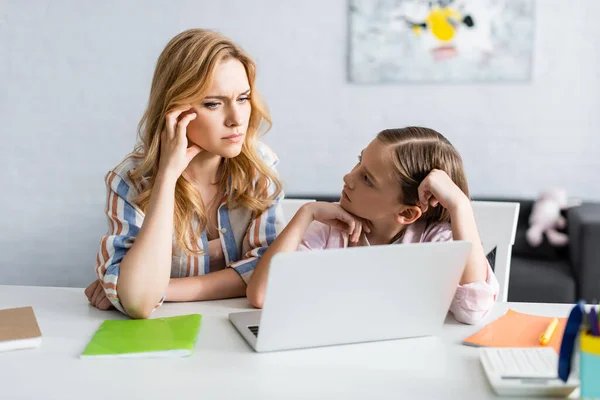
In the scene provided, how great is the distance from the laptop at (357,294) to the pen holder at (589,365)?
0.30m

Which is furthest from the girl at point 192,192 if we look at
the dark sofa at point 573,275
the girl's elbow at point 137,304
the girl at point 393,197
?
the dark sofa at point 573,275

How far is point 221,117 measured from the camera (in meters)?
1.53

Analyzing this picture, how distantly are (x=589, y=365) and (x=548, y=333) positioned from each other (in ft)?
1.23

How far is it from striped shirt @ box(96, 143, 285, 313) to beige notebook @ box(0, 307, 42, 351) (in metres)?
0.16

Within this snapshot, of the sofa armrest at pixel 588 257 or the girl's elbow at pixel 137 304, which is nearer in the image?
the girl's elbow at pixel 137 304

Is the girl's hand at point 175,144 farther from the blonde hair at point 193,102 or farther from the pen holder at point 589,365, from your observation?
the pen holder at point 589,365

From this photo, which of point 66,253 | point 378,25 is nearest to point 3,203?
point 66,253

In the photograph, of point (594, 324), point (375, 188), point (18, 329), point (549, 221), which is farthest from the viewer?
point (549, 221)

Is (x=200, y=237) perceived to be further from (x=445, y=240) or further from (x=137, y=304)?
(x=445, y=240)

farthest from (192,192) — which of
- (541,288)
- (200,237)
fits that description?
(541,288)

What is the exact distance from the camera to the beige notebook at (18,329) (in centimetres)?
121

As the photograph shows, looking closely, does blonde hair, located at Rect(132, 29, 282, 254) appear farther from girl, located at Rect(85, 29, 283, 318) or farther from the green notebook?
the green notebook

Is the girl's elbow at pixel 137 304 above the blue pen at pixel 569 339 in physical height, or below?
below

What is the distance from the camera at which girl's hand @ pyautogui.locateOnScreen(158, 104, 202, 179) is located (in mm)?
1472
